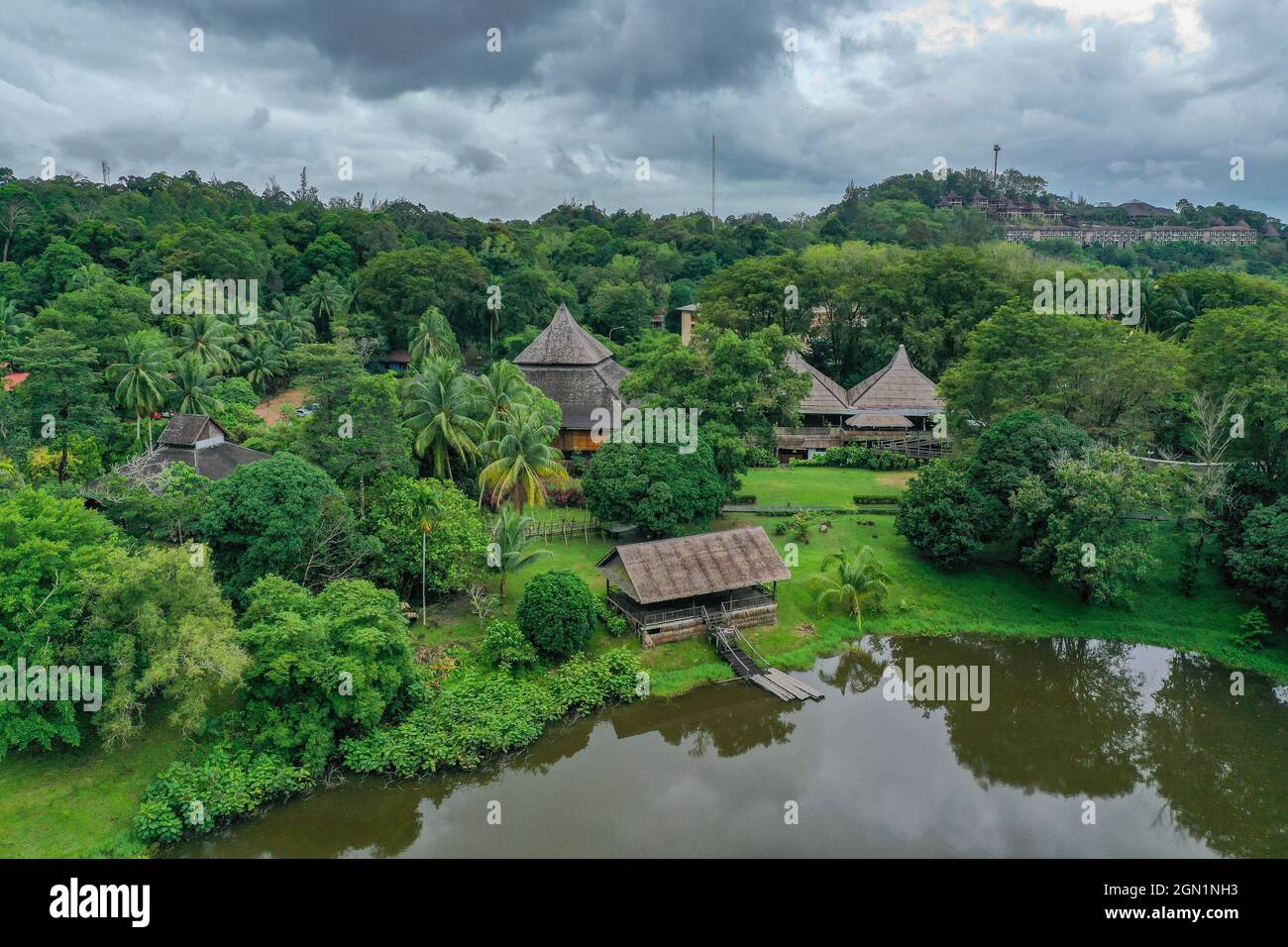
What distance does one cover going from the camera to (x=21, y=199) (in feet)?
177

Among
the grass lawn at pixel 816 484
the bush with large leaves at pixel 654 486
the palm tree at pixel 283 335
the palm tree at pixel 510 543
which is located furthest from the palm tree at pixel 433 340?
the palm tree at pixel 510 543

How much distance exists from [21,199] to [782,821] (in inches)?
2522

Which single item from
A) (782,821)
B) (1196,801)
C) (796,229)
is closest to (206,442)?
(782,821)

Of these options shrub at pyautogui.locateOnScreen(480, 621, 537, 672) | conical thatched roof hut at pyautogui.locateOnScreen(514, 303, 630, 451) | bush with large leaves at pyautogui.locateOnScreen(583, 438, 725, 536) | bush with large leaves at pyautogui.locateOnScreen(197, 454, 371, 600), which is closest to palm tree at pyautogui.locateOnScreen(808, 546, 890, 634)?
bush with large leaves at pyautogui.locateOnScreen(583, 438, 725, 536)

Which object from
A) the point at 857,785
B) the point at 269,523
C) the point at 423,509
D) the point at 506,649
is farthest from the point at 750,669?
the point at 269,523

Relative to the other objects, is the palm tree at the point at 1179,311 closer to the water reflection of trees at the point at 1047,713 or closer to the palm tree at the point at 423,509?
the water reflection of trees at the point at 1047,713

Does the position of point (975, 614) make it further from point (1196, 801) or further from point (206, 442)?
point (206, 442)

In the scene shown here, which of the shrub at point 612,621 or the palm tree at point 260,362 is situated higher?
the palm tree at point 260,362

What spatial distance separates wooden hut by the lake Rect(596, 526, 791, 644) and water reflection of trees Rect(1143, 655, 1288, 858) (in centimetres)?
917

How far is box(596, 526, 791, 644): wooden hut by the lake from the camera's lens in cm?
2019

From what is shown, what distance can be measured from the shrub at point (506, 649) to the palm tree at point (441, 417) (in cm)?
866

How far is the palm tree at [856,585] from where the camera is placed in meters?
22.1

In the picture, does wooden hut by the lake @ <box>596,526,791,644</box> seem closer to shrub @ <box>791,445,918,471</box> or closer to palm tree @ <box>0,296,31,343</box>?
shrub @ <box>791,445,918,471</box>

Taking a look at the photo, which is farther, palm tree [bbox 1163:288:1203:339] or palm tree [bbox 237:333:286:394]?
palm tree [bbox 237:333:286:394]
